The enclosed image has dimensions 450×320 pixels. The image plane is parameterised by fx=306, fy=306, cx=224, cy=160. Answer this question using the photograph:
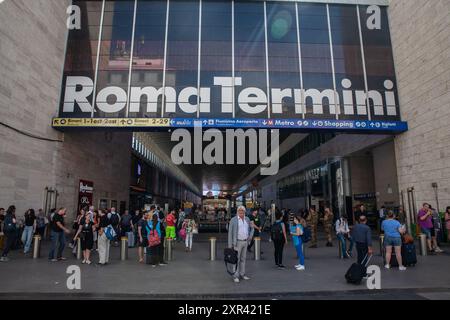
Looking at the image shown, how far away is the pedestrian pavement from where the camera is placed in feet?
21.7

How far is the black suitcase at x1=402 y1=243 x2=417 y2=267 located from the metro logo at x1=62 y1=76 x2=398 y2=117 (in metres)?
11.7

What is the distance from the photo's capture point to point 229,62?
20859 millimetres

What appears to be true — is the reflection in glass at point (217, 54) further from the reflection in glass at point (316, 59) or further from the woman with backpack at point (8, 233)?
the woman with backpack at point (8, 233)

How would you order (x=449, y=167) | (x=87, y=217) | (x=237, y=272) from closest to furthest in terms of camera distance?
(x=237, y=272) → (x=87, y=217) → (x=449, y=167)

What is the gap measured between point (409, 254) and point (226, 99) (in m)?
13.6

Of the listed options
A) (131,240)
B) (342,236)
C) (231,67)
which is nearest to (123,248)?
(131,240)

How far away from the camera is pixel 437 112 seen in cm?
1641

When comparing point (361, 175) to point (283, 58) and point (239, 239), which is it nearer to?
point (283, 58)

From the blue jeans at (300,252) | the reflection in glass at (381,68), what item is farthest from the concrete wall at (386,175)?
the blue jeans at (300,252)

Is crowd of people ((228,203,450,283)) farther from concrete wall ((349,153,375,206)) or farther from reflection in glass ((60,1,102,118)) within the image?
concrete wall ((349,153,375,206))

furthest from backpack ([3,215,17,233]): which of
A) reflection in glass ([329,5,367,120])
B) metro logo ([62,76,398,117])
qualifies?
reflection in glass ([329,5,367,120])
